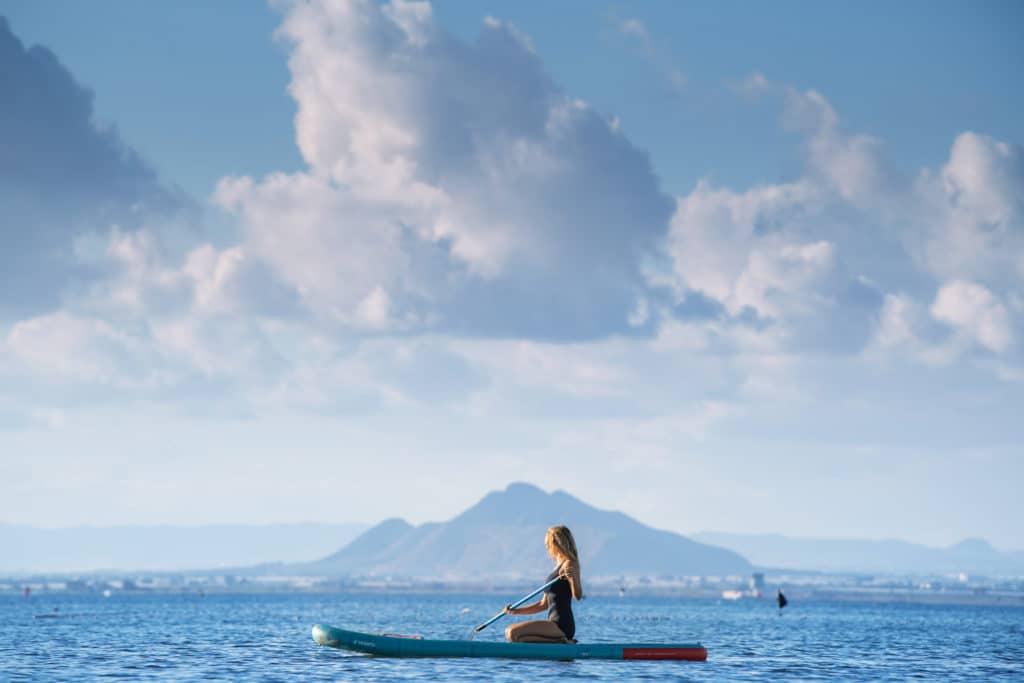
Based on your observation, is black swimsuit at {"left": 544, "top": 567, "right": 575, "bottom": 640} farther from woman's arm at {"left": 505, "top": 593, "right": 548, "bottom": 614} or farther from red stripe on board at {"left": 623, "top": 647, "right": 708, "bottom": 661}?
red stripe on board at {"left": 623, "top": 647, "right": 708, "bottom": 661}

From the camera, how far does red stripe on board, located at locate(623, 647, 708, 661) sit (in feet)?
170

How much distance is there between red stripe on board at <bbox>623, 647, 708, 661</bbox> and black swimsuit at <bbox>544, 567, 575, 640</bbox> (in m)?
4.72

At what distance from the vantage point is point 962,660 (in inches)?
2808

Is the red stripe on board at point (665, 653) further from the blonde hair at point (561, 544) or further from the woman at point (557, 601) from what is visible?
the blonde hair at point (561, 544)

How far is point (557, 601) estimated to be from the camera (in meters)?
46.4

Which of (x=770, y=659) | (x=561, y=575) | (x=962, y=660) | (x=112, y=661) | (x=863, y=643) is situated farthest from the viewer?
(x=863, y=643)

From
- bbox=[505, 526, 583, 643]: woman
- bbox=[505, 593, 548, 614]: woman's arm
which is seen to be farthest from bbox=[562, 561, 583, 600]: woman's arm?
bbox=[505, 593, 548, 614]: woman's arm

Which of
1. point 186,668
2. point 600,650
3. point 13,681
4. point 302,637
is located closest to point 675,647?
point 600,650

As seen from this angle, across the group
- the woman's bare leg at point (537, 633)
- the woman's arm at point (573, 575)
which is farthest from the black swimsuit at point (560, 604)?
the woman's arm at point (573, 575)

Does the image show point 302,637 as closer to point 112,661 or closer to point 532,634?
point 112,661

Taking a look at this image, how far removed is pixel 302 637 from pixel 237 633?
45.6ft

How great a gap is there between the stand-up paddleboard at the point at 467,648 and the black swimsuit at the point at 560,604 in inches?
46.7

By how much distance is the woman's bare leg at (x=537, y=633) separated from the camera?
47438 millimetres

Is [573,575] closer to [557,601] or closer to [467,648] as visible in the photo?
[557,601]
